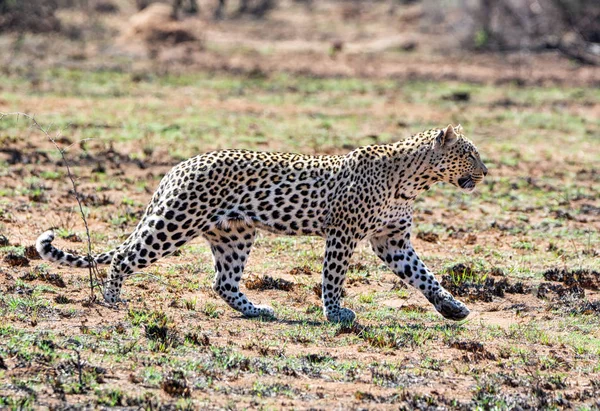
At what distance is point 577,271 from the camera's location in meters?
12.5

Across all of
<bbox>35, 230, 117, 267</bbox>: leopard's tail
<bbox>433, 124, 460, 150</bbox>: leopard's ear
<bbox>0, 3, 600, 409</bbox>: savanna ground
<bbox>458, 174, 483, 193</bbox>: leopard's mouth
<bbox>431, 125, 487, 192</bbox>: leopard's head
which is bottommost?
<bbox>0, 3, 600, 409</bbox>: savanna ground

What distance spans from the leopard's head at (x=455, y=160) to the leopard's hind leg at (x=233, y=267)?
6.38 ft

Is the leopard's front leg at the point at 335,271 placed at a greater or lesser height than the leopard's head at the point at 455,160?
lesser

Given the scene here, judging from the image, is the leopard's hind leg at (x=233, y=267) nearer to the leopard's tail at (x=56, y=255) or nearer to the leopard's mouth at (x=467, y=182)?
the leopard's tail at (x=56, y=255)

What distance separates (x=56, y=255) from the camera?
32.2ft

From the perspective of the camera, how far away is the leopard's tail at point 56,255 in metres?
9.71

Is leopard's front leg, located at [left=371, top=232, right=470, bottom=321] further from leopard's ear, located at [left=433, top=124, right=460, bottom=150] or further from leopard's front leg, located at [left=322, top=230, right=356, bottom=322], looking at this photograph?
leopard's ear, located at [left=433, top=124, right=460, bottom=150]

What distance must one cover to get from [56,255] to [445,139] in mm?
3866

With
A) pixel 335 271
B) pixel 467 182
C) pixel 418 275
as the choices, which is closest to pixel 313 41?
pixel 467 182

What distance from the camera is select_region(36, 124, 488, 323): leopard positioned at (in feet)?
32.1

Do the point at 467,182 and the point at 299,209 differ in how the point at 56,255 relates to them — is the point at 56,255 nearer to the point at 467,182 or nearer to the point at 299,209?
the point at 299,209

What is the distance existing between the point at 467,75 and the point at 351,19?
16437 mm

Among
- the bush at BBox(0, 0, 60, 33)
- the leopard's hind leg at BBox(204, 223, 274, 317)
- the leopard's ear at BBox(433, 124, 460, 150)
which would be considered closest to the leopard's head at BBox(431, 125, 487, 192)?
the leopard's ear at BBox(433, 124, 460, 150)

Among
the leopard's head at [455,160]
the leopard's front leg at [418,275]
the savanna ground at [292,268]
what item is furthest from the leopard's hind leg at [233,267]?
the leopard's head at [455,160]
